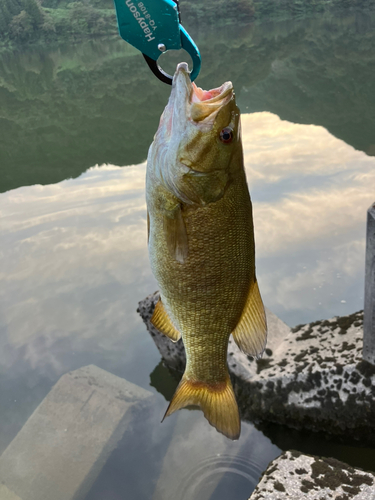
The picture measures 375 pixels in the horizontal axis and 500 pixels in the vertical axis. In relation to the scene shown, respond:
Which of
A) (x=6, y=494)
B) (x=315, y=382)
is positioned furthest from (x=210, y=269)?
(x=6, y=494)

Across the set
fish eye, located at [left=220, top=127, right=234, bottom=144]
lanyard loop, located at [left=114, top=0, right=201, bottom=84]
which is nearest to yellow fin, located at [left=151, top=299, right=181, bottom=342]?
fish eye, located at [left=220, top=127, right=234, bottom=144]

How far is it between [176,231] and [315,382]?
289 cm

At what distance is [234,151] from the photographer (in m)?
1.89

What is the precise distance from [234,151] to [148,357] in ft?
15.1

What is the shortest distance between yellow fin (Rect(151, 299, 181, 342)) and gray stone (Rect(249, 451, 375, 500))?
138cm

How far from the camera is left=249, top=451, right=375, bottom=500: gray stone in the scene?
2.99 meters

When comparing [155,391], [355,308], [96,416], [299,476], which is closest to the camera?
[299,476]

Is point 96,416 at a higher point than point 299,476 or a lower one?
lower

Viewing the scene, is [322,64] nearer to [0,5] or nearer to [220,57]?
[220,57]

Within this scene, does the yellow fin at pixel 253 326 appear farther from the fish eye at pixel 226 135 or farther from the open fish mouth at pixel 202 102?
the open fish mouth at pixel 202 102

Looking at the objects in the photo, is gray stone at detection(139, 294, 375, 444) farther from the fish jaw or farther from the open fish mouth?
the open fish mouth

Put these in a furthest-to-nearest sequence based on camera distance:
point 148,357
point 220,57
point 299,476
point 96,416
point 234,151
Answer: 1. point 220,57
2. point 148,357
3. point 96,416
4. point 299,476
5. point 234,151

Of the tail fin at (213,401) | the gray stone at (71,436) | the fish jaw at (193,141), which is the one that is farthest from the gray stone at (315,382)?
the fish jaw at (193,141)

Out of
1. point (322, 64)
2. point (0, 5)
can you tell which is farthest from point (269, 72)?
point (0, 5)
